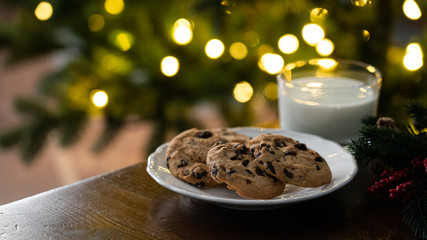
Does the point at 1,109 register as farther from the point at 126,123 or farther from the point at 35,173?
the point at 126,123

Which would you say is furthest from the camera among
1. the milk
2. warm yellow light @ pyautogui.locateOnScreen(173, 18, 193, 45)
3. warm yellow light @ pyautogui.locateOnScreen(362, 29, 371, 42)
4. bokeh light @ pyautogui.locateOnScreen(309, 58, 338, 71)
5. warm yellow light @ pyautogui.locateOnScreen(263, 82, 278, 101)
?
warm yellow light @ pyautogui.locateOnScreen(263, 82, 278, 101)

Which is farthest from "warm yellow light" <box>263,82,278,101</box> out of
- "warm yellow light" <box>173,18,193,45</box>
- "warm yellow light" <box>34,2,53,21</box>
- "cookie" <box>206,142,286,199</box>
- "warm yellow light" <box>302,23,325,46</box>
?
"cookie" <box>206,142,286,199</box>

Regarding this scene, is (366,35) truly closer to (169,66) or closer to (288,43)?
(288,43)

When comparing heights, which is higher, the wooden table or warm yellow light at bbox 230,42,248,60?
warm yellow light at bbox 230,42,248,60

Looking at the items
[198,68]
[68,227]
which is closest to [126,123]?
[198,68]

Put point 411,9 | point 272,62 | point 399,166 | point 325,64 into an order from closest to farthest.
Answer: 1. point 399,166
2. point 325,64
3. point 411,9
4. point 272,62

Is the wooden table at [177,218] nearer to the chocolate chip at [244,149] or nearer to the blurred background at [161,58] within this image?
the chocolate chip at [244,149]

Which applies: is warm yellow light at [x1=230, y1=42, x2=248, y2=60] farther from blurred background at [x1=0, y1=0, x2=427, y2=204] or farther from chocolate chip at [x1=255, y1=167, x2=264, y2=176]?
chocolate chip at [x1=255, y1=167, x2=264, y2=176]

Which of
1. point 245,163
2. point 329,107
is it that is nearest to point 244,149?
point 245,163
